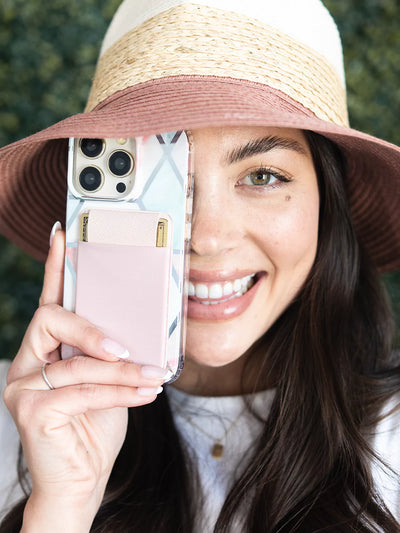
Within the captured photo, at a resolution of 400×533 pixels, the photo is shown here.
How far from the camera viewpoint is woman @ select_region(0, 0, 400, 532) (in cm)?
93

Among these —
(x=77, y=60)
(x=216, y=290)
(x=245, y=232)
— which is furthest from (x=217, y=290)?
(x=77, y=60)

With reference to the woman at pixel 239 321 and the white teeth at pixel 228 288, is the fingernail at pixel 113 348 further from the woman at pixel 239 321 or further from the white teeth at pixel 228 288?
the white teeth at pixel 228 288

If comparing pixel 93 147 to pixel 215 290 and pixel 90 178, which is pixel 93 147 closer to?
pixel 90 178

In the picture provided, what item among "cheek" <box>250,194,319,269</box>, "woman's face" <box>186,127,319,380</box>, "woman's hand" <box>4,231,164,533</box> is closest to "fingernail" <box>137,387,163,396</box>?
"woman's hand" <box>4,231,164,533</box>

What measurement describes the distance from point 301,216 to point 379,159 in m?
0.20

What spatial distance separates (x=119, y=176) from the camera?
0.93m

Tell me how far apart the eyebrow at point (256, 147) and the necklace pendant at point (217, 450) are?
0.63m

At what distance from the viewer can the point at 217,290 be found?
1.06 m

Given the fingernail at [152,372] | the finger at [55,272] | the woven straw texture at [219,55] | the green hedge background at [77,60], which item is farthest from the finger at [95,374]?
the green hedge background at [77,60]

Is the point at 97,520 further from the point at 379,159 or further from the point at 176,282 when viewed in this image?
the point at 379,159

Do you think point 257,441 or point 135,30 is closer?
point 135,30

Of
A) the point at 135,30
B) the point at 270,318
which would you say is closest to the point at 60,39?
the point at 135,30

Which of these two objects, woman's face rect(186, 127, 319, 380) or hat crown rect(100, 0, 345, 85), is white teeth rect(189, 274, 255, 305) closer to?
woman's face rect(186, 127, 319, 380)

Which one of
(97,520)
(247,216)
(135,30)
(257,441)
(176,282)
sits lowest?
(97,520)
